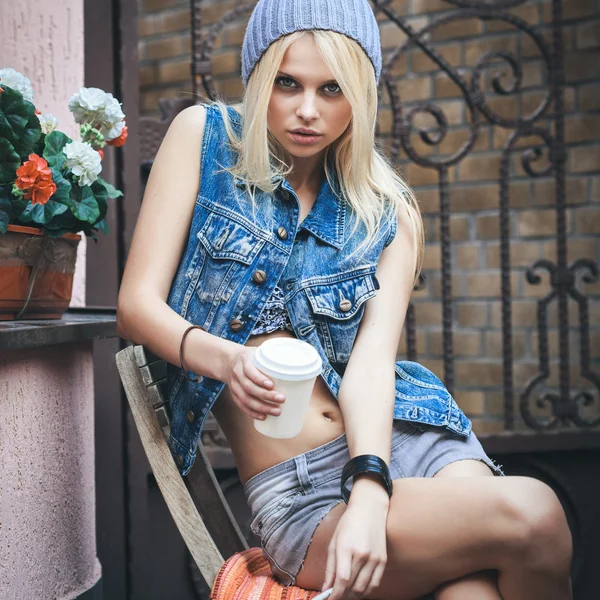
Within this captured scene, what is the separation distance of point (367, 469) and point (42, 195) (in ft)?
2.91

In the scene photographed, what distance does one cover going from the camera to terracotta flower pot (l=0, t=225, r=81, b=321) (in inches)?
69.7

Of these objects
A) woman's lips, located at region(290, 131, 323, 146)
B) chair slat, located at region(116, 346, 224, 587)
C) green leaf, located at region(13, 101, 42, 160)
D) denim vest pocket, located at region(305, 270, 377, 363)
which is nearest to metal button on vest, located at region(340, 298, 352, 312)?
denim vest pocket, located at region(305, 270, 377, 363)

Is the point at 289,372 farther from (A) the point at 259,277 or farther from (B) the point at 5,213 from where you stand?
(B) the point at 5,213

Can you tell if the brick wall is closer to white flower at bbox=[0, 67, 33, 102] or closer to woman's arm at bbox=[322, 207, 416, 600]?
woman's arm at bbox=[322, 207, 416, 600]

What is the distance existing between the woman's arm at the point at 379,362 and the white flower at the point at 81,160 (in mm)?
690

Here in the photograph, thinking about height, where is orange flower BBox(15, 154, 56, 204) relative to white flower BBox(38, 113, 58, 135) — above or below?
below

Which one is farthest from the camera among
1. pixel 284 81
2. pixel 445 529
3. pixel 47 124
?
pixel 47 124

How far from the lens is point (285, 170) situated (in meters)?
1.83

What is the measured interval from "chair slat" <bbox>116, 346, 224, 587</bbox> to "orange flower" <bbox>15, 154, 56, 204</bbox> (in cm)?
38

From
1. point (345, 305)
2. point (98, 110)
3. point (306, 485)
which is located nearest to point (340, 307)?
point (345, 305)

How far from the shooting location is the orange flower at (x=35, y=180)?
5.66 feet

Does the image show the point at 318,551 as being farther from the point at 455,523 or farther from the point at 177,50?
the point at 177,50

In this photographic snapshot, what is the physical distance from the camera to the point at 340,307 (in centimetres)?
175

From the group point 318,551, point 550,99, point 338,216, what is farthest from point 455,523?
point 550,99
